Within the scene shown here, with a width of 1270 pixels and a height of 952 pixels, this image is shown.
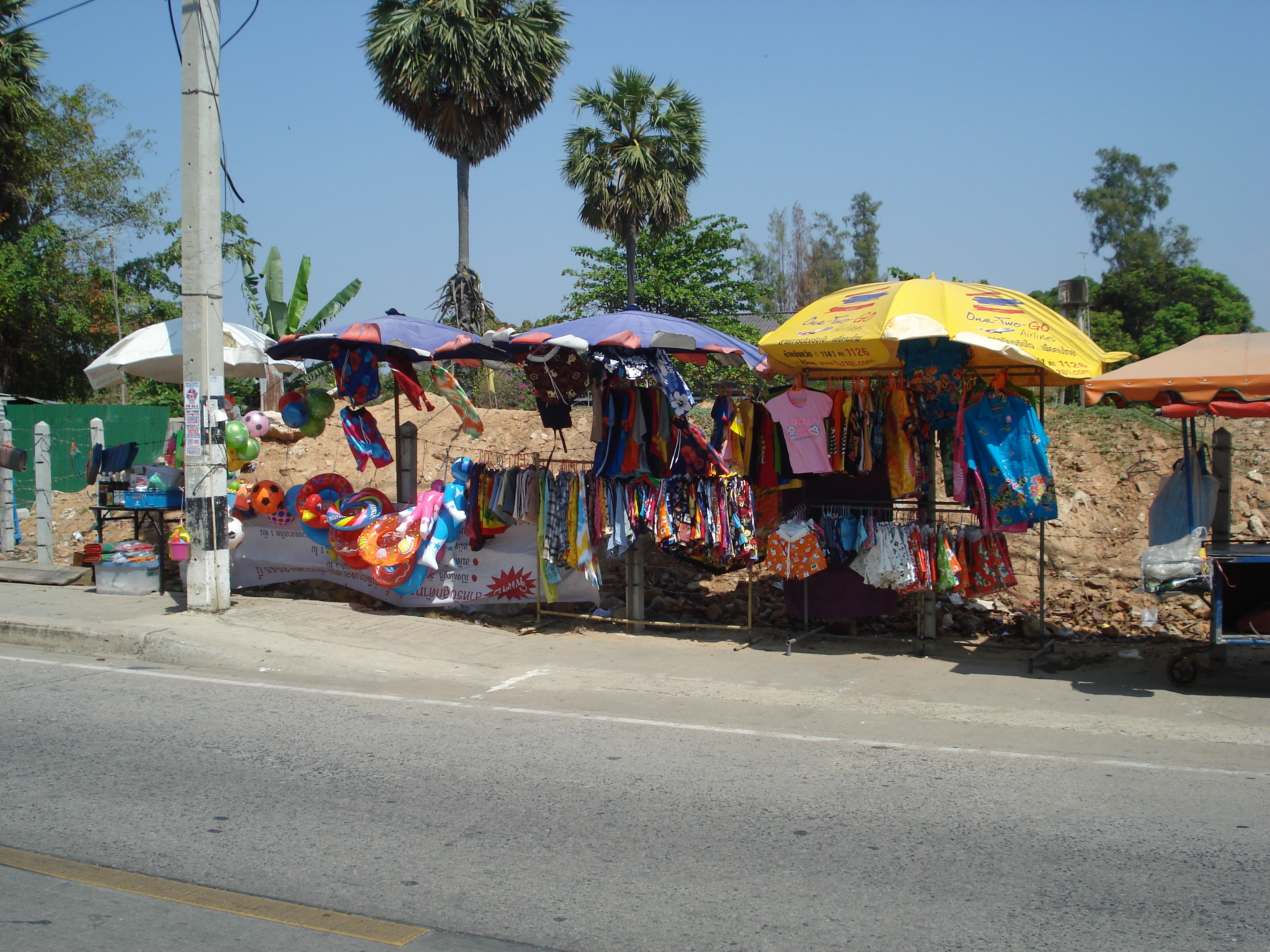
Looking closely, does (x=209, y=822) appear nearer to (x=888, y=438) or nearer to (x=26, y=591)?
(x=888, y=438)

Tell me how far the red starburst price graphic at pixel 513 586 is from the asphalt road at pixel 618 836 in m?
3.75

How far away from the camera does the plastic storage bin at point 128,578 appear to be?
38.0 feet

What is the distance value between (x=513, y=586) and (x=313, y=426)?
345 centimetres

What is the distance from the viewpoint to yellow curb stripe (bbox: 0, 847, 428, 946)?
3.78 metres

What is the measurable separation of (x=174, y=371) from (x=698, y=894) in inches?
456

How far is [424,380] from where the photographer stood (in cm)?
1962

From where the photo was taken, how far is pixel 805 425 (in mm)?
9055

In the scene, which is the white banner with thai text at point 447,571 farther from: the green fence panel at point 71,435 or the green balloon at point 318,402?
the green fence panel at point 71,435

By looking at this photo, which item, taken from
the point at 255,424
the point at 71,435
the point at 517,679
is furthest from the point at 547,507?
the point at 71,435

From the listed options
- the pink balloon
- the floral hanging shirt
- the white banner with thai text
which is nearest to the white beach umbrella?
the pink balloon

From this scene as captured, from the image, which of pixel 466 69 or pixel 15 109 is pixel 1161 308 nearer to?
pixel 466 69

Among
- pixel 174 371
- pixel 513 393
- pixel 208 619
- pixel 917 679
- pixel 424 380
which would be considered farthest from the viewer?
pixel 513 393

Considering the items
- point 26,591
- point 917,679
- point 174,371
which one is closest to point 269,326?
point 174,371

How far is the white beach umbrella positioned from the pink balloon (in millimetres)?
765
